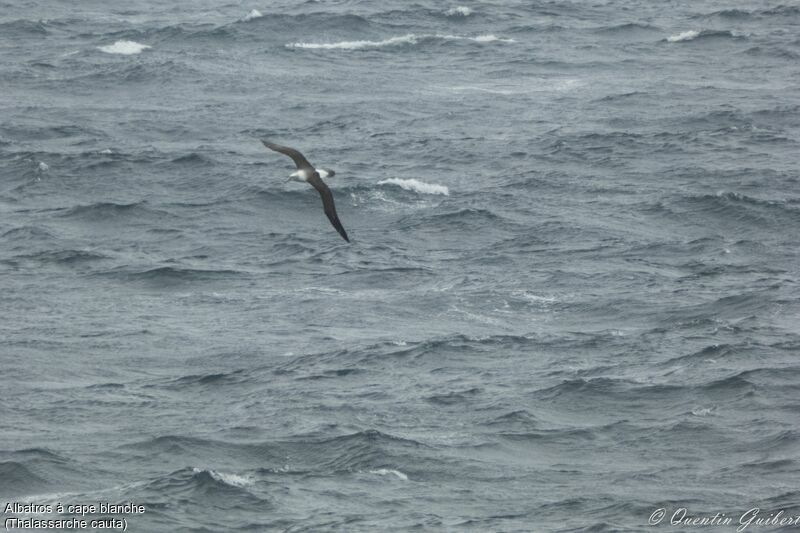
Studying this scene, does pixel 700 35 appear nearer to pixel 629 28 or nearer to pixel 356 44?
pixel 629 28

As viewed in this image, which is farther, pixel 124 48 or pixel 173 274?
pixel 124 48

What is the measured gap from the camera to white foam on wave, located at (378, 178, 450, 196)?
184 feet

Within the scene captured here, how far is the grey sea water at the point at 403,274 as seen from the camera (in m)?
37.7

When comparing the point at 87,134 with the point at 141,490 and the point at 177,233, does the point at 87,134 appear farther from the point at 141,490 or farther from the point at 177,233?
the point at 141,490

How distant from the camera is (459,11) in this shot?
81.0 meters

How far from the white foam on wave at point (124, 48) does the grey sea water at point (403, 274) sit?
0.20 meters

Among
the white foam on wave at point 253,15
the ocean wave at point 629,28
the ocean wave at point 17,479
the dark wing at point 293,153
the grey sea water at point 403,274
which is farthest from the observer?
the white foam on wave at point 253,15

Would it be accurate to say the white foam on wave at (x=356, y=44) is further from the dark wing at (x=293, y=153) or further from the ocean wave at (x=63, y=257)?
the dark wing at (x=293, y=153)

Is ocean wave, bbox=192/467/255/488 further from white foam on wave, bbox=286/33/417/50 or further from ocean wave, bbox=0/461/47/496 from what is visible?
white foam on wave, bbox=286/33/417/50

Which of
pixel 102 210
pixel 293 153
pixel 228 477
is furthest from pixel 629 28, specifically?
pixel 293 153

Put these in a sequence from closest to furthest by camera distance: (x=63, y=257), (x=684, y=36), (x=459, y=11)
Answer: (x=63, y=257), (x=684, y=36), (x=459, y=11)

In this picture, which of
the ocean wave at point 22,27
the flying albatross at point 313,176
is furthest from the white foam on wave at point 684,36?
the flying albatross at point 313,176

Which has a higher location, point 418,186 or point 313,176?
point 313,176

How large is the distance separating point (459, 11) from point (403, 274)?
1328 inches
